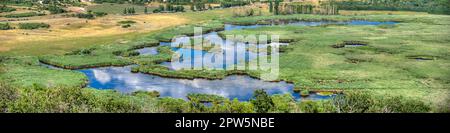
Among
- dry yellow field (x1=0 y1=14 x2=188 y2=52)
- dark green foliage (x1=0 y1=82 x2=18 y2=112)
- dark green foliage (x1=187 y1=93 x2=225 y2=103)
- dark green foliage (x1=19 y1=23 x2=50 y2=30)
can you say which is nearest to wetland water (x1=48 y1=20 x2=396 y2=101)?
dark green foliage (x1=187 y1=93 x2=225 y2=103)

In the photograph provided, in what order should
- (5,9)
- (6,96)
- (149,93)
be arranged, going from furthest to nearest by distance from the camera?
(5,9) → (149,93) → (6,96)

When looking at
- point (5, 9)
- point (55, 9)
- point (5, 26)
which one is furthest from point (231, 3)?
point (5, 26)

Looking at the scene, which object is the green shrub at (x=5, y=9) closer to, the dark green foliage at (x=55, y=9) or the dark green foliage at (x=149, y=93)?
the dark green foliage at (x=55, y=9)

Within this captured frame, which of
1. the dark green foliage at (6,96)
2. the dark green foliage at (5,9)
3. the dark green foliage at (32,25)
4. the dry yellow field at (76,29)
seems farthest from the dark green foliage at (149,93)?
the dark green foliage at (5,9)

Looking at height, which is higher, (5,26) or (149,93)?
(5,26)

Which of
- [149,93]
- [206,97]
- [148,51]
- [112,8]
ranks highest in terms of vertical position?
[112,8]

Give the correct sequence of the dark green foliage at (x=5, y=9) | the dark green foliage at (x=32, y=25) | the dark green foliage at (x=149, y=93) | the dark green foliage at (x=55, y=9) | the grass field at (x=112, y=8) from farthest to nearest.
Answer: the grass field at (x=112, y=8), the dark green foliage at (x=55, y=9), the dark green foliage at (x=5, y=9), the dark green foliage at (x=32, y=25), the dark green foliage at (x=149, y=93)

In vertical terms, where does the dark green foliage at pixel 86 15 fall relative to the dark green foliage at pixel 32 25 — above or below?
above

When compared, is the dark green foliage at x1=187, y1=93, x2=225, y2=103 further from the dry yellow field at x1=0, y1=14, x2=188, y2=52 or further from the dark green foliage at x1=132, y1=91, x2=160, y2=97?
the dry yellow field at x1=0, y1=14, x2=188, y2=52

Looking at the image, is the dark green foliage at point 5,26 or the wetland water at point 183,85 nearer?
the wetland water at point 183,85

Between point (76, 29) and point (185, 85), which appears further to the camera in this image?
point (76, 29)

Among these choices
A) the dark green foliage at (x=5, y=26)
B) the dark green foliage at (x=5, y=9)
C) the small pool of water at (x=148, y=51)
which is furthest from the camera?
the dark green foliage at (x=5, y=9)

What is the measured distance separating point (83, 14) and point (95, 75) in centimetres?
5047

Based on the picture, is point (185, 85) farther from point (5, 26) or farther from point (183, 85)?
point (5, 26)
